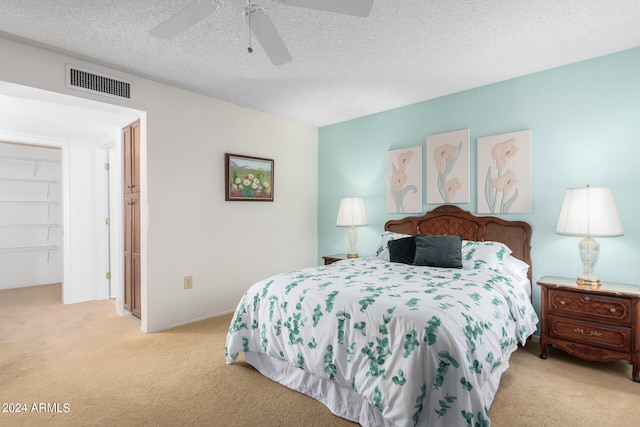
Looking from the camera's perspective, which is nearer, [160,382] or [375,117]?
[160,382]

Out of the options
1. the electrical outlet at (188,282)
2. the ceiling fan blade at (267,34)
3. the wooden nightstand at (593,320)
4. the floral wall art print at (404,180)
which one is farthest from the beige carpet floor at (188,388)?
the ceiling fan blade at (267,34)

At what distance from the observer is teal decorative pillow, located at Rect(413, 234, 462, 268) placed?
2.96 meters

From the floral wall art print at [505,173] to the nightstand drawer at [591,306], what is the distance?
0.87 metres

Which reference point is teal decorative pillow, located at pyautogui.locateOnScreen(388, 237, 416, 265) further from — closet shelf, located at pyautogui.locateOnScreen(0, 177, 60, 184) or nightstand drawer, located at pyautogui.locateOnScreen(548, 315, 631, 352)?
closet shelf, located at pyautogui.locateOnScreen(0, 177, 60, 184)

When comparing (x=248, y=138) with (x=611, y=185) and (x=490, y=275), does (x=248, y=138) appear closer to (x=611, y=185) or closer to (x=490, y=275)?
(x=490, y=275)

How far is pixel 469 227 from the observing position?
11.6 ft

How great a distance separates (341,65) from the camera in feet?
9.87

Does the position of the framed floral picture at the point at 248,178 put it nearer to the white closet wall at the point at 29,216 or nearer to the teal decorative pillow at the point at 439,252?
the teal decorative pillow at the point at 439,252

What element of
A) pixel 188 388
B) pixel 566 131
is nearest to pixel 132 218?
pixel 188 388

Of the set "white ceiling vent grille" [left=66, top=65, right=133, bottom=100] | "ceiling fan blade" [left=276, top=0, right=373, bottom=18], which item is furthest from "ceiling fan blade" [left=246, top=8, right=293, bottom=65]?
"white ceiling vent grille" [left=66, top=65, right=133, bottom=100]

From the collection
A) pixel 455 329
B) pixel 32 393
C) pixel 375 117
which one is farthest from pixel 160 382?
pixel 375 117

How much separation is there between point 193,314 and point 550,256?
364 centimetres

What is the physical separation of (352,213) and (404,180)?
29.5 inches

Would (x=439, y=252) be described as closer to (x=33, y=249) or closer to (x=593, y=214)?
(x=593, y=214)
